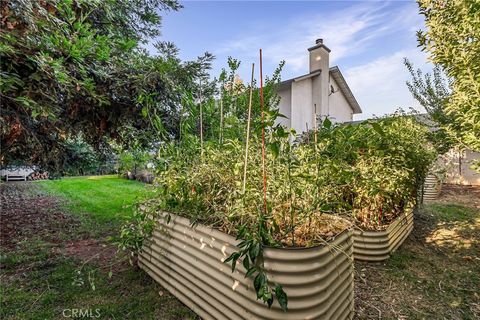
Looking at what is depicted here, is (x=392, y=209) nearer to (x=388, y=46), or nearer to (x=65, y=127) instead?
(x=388, y=46)

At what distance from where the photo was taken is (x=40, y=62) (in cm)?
167

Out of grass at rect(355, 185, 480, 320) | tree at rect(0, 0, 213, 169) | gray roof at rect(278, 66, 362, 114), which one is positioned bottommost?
grass at rect(355, 185, 480, 320)

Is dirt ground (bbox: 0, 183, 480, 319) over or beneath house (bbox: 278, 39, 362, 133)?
beneath

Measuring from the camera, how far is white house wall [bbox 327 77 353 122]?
1030 centimetres

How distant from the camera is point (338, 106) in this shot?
436 inches

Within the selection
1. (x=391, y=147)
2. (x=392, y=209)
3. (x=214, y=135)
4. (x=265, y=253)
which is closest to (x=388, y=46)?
(x=391, y=147)

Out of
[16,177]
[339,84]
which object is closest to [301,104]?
[339,84]

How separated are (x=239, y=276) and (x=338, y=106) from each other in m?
11.0

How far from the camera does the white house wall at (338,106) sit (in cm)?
1030

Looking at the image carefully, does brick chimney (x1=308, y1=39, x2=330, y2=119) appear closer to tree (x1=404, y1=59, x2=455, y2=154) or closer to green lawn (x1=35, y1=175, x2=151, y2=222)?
tree (x1=404, y1=59, x2=455, y2=154)

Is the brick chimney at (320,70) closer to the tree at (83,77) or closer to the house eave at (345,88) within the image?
the house eave at (345,88)

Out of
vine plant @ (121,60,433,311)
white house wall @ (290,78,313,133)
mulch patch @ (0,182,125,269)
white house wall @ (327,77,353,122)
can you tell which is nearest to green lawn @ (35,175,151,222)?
mulch patch @ (0,182,125,269)

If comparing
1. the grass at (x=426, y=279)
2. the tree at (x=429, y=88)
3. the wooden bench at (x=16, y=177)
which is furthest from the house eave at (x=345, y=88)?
the wooden bench at (x=16, y=177)

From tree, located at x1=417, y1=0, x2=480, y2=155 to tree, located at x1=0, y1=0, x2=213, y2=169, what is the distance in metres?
2.61
